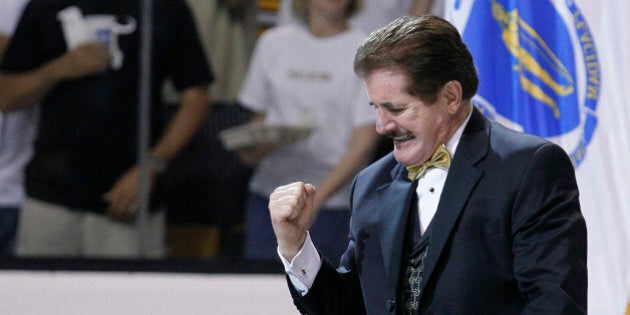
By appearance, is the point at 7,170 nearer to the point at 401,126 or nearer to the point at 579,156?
the point at 579,156

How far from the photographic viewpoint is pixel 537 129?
9.02 feet

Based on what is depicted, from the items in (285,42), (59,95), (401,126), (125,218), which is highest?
(401,126)

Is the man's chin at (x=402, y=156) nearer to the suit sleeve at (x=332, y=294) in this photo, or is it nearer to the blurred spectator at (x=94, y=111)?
the suit sleeve at (x=332, y=294)

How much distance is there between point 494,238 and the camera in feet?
6.13

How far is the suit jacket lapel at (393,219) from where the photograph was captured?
1946 mm

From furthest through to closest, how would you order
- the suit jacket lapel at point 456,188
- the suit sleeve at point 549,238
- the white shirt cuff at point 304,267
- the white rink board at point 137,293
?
the white rink board at point 137,293, the white shirt cuff at point 304,267, the suit jacket lapel at point 456,188, the suit sleeve at point 549,238

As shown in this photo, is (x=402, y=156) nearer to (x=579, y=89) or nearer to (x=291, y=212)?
(x=291, y=212)

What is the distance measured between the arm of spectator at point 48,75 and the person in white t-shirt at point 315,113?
503 millimetres

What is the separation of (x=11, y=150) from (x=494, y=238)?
8.01 ft

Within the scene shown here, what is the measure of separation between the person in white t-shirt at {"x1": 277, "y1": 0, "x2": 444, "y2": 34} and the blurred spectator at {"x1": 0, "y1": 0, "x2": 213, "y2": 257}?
320mm

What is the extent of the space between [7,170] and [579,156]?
6.58ft

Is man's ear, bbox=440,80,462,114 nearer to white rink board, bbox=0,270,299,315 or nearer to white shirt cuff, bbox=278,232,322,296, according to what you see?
white shirt cuff, bbox=278,232,322,296

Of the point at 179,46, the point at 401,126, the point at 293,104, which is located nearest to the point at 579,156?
the point at 401,126

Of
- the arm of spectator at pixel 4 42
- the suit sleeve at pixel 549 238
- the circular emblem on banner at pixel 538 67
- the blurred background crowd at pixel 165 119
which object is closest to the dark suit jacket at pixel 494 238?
the suit sleeve at pixel 549 238
